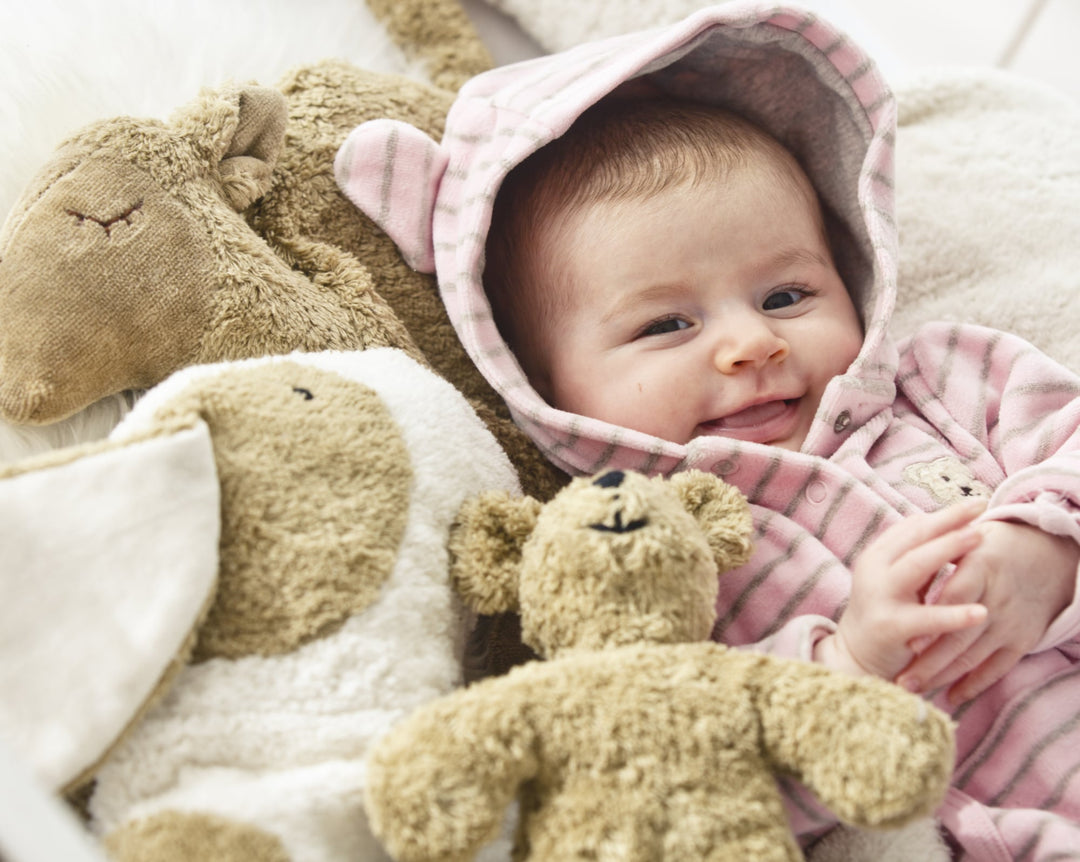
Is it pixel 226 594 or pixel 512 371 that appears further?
pixel 512 371

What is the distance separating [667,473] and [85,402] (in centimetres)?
47

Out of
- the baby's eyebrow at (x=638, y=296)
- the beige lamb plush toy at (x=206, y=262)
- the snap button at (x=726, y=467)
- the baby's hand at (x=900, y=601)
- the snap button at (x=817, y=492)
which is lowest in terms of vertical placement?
the snap button at (x=817, y=492)

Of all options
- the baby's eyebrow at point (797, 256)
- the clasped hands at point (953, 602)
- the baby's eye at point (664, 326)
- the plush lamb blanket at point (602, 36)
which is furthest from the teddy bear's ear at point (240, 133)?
the clasped hands at point (953, 602)

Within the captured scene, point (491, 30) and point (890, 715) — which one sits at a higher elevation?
point (491, 30)

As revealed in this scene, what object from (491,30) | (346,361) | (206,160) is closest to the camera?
(346,361)

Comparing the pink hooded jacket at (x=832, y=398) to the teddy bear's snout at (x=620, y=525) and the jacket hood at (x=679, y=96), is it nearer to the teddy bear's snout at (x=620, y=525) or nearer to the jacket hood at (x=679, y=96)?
the jacket hood at (x=679, y=96)

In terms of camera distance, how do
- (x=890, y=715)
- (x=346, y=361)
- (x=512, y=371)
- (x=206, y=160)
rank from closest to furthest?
(x=890, y=715) < (x=346, y=361) < (x=206, y=160) < (x=512, y=371)

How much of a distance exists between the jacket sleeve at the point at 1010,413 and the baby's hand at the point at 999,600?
15 millimetres

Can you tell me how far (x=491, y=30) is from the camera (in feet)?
4.35

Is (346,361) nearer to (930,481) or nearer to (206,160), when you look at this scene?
(206,160)

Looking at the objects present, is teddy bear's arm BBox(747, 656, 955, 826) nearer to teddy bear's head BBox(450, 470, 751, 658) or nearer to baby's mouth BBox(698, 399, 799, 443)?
teddy bear's head BBox(450, 470, 751, 658)

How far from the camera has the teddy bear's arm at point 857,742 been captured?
48cm

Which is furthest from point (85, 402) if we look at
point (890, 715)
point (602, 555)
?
point (890, 715)

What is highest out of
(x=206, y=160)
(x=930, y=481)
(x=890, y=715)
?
(x=206, y=160)
